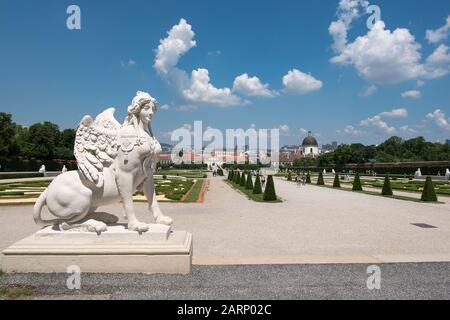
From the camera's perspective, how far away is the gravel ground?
4711 millimetres

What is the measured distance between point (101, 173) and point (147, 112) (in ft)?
4.17

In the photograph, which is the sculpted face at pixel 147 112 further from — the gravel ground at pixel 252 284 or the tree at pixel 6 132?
the tree at pixel 6 132

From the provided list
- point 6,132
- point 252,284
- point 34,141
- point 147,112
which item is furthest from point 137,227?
point 34,141

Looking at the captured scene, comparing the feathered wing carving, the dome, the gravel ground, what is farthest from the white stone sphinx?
the dome

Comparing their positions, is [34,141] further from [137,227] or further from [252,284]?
[252,284]

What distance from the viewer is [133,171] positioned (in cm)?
574

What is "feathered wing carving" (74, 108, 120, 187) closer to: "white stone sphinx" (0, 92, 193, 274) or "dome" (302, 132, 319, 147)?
"white stone sphinx" (0, 92, 193, 274)

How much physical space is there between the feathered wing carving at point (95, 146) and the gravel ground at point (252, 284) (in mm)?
1657


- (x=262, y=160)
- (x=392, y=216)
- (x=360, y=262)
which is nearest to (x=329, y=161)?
(x=262, y=160)

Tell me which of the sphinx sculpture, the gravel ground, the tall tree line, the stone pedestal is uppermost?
the tall tree line

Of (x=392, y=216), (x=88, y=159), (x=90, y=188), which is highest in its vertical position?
(x=88, y=159)

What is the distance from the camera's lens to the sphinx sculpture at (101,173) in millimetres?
5688

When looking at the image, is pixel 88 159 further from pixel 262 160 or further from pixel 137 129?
pixel 262 160

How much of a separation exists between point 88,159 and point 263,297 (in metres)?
3.46
